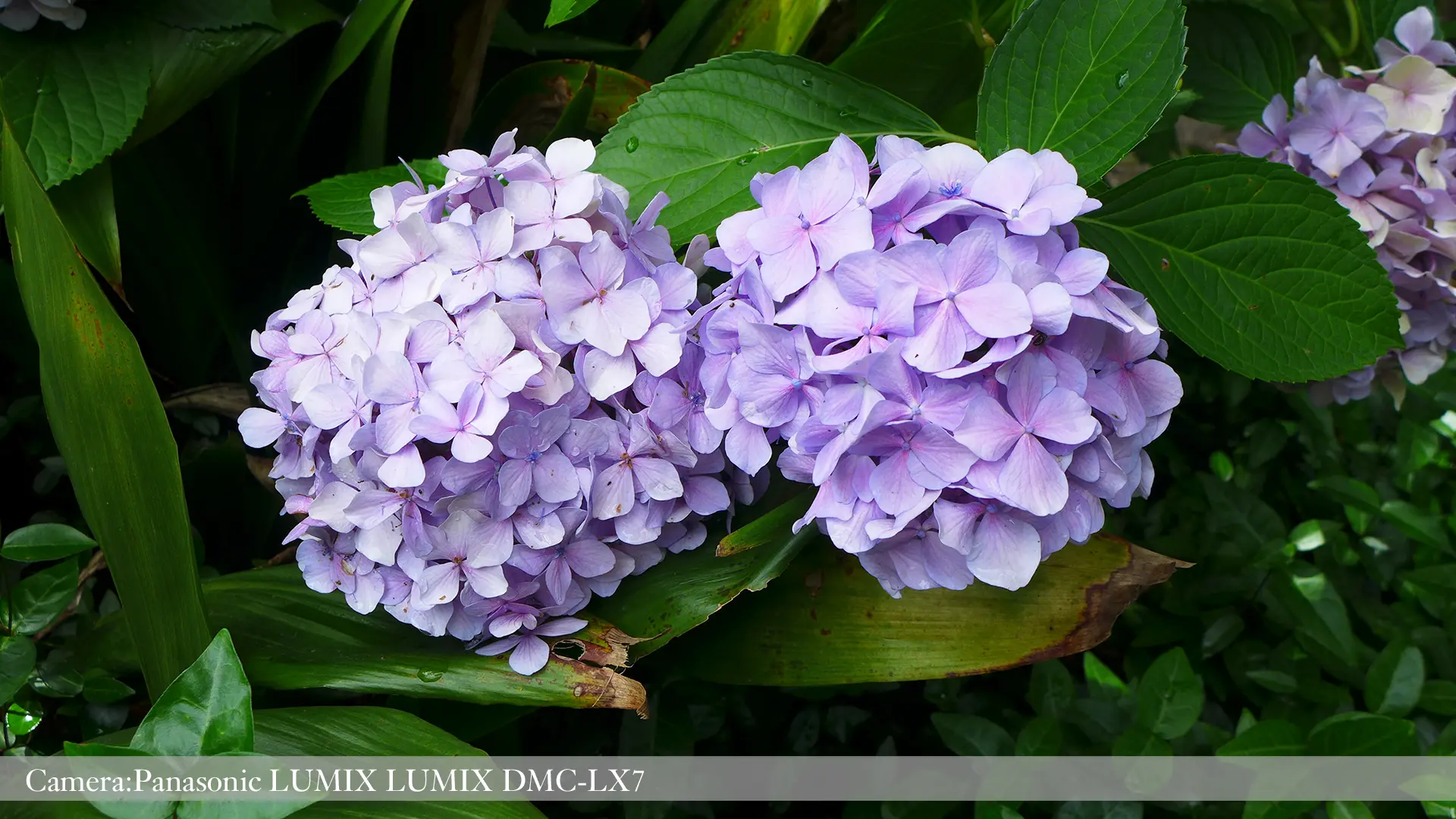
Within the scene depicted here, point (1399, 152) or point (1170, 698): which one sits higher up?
point (1399, 152)

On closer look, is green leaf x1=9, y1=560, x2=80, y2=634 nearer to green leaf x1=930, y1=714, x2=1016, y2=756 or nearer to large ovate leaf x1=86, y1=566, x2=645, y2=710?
large ovate leaf x1=86, y1=566, x2=645, y2=710

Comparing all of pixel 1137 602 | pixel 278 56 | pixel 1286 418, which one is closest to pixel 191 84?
pixel 278 56

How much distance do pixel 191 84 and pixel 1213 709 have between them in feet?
3.43

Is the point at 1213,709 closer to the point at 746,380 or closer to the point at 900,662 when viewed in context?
the point at 900,662

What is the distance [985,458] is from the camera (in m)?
0.41

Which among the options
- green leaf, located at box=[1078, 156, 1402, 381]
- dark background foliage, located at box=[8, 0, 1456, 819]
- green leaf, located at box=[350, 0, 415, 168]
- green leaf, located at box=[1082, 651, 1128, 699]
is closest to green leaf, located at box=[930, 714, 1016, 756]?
dark background foliage, located at box=[8, 0, 1456, 819]

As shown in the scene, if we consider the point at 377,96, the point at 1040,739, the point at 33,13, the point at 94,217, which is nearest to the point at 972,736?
the point at 1040,739

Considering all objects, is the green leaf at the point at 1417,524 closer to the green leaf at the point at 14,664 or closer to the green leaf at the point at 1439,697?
the green leaf at the point at 1439,697

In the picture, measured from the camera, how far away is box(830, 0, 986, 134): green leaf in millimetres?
686

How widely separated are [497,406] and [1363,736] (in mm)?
598

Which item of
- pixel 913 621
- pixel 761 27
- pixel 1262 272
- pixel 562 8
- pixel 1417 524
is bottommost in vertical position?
pixel 1417 524

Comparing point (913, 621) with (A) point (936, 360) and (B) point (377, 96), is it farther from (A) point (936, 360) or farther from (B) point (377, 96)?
(B) point (377, 96)

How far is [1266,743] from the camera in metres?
0.63

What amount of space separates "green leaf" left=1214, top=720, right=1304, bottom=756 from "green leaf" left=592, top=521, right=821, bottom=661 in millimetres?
331
